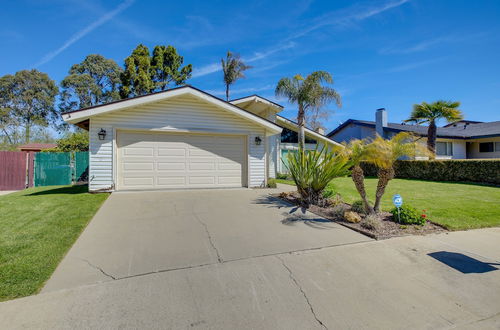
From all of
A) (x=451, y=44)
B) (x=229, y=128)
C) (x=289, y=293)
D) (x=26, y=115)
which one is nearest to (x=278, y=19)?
(x=229, y=128)

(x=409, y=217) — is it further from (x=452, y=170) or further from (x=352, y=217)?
(x=452, y=170)

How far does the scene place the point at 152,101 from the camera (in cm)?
845

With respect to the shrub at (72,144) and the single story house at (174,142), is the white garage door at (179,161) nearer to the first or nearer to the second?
the single story house at (174,142)

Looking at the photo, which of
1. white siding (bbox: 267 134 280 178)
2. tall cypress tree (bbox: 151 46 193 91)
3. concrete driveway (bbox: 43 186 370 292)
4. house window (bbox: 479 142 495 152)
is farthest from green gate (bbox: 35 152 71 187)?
house window (bbox: 479 142 495 152)

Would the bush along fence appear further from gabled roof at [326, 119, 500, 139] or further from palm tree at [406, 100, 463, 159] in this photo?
palm tree at [406, 100, 463, 159]

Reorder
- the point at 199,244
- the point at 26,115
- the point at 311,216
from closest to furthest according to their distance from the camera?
the point at 199,244
the point at 311,216
the point at 26,115

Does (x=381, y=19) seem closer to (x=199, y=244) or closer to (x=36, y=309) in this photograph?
(x=199, y=244)

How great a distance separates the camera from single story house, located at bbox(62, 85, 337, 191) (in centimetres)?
826

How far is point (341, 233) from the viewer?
15.0ft

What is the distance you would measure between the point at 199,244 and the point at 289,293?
1.85 metres

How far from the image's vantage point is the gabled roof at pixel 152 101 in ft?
25.4

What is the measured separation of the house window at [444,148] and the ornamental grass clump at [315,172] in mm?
18249

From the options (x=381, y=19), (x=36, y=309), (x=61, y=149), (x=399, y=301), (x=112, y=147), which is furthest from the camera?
(x=61, y=149)

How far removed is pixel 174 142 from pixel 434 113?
1743 centimetres
